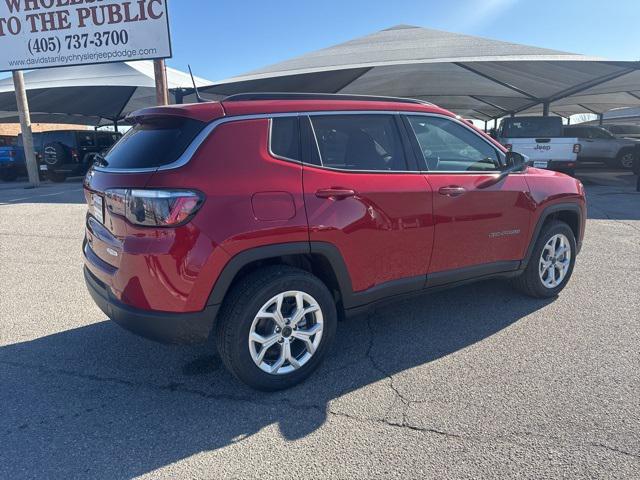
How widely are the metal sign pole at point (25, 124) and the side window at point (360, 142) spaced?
14407 millimetres

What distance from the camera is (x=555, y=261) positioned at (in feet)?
14.3

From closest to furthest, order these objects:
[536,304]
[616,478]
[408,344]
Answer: [616,478] → [408,344] → [536,304]

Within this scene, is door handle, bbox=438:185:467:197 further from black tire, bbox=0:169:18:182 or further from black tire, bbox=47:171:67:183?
black tire, bbox=0:169:18:182

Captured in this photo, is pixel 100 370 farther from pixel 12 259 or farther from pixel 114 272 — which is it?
pixel 12 259

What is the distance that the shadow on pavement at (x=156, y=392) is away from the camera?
7.82 feet

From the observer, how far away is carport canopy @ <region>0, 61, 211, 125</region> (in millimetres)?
17062

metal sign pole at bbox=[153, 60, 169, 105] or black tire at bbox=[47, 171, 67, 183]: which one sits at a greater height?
metal sign pole at bbox=[153, 60, 169, 105]

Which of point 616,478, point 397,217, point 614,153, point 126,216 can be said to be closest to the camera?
point 616,478

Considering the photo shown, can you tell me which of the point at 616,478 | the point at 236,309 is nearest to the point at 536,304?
the point at 616,478

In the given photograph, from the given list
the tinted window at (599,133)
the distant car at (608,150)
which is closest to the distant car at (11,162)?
the distant car at (608,150)

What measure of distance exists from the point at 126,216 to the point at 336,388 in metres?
1.71

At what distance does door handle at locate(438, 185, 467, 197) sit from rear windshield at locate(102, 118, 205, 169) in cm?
182

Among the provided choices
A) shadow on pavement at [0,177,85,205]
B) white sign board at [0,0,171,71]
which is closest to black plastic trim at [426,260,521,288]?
shadow on pavement at [0,177,85,205]

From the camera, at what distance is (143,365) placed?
3248mm
